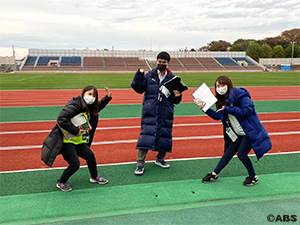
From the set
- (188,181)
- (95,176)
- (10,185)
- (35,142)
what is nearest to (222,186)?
(188,181)

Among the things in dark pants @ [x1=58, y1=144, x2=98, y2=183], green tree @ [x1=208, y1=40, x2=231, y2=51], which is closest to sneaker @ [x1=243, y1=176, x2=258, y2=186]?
dark pants @ [x1=58, y1=144, x2=98, y2=183]

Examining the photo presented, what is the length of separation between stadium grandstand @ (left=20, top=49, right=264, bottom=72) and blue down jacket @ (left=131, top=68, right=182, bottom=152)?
58533mm

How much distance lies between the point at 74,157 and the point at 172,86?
1.88m

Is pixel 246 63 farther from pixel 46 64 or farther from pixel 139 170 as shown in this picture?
pixel 139 170

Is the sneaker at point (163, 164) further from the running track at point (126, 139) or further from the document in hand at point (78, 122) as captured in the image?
the document in hand at point (78, 122)

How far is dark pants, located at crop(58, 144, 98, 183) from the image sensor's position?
407 cm

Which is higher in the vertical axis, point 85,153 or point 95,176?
point 85,153

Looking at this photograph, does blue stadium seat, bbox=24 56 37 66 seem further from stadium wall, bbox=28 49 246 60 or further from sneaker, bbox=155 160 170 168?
sneaker, bbox=155 160 170 168

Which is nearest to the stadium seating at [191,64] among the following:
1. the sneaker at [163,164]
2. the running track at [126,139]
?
the running track at [126,139]

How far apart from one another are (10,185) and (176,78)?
312 centimetres

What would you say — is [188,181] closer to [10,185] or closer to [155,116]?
[155,116]

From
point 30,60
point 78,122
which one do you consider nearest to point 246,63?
point 30,60

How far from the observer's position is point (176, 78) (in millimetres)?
4395

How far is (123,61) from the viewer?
74750 millimetres
